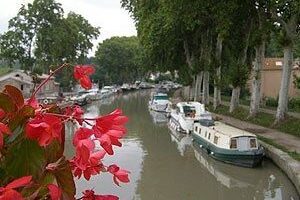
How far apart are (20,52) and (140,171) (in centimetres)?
4514

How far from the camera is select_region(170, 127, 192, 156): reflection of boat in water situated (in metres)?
27.9

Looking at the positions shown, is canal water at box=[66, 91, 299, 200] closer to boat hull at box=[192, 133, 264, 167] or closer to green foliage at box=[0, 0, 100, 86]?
boat hull at box=[192, 133, 264, 167]

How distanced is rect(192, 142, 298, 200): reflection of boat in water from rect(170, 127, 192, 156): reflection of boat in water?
471 centimetres

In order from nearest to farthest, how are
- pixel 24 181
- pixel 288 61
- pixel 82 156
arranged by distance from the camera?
pixel 24 181 < pixel 82 156 < pixel 288 61

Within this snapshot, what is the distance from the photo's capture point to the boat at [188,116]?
32909 mm

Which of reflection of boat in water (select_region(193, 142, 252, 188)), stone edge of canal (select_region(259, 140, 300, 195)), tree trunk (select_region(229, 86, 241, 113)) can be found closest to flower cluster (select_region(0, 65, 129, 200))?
stone edge of canal (select_region(259, 140, 300, 195))

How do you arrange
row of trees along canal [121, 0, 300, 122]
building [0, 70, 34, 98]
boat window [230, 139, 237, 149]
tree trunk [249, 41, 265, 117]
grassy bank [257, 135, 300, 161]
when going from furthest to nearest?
building [0, 70, 34, 98] → tree trunk [249, 41, 265, 117] → row of trees along canal [121, 0, 300, 122] → boat window [230, 139, 237, 149] → grassy bank [257, 135, 300, 161]

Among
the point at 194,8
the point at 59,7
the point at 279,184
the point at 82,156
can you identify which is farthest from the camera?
the point at 59,7

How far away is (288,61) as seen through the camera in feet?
89.5

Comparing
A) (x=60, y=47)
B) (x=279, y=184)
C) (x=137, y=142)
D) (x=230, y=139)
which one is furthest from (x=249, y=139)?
(x=60, y=47)

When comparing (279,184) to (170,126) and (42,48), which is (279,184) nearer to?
(170,126)

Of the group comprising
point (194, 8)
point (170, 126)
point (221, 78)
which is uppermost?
point (194, 8)

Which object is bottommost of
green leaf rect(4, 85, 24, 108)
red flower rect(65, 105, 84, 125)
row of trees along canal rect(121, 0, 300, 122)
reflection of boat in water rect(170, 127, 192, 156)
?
reflection of boat in water rect(170, 127, 192, 156)

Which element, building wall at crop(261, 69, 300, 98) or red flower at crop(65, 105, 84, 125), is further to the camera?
building wall at crop(261, 69, 300, 98)
